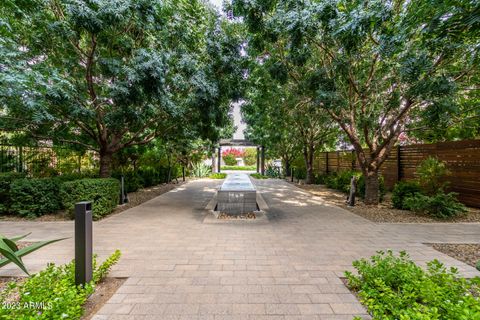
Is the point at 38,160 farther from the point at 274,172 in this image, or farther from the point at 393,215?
the point at 274,172

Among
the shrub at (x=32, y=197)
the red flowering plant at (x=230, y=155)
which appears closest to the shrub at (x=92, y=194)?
the shrub at (x=32, y=197)

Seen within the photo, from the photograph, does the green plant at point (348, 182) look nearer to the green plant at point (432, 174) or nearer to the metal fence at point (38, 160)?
the green plant at point (432, 174)

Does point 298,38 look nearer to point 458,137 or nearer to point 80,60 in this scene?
point 80,60

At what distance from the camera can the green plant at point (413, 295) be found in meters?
1.91

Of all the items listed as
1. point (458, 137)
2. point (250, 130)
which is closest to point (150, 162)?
point (250, 130)

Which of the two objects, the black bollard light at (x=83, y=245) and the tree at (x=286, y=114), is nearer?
the black bollard light at (x=83, y=245)

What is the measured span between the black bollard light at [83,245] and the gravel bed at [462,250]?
5442mm

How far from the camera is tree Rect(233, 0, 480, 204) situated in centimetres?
390

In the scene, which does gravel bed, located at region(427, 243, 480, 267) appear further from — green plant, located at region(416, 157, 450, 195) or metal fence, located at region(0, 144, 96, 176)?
metal fence, located at region(0, 144, 96, 176)

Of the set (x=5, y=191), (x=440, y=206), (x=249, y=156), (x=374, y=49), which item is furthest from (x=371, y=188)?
(x=249, y=156)

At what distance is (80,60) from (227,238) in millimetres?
6313

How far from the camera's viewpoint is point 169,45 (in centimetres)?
657

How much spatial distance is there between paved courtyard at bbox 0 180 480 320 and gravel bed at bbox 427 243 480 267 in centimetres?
22

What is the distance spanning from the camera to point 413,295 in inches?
88.6
